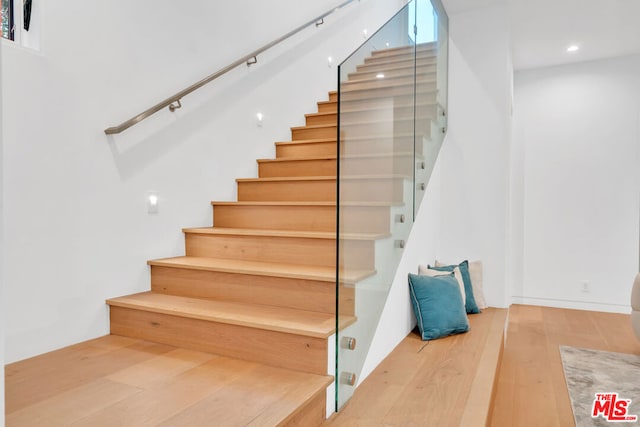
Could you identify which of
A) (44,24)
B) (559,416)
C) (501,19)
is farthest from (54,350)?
(501,19)

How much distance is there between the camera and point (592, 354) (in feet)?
10.8

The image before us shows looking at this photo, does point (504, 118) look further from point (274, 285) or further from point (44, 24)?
point (44, 24)

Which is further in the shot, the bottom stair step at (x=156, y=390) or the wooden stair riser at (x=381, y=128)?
the wooden stair riser at (x=381, y=128)

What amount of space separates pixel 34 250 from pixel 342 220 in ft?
4.36

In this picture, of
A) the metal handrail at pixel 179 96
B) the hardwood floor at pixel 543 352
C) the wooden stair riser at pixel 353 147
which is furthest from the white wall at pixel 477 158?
the metal handrail at pixel 179 96

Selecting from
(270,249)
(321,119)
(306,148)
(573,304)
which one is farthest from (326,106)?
(573,304)

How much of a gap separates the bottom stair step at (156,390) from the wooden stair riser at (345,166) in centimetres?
85

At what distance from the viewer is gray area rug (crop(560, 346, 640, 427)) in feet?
7.59

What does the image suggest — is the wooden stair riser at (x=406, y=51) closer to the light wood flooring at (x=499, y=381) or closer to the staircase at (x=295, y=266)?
the staircase at (x=295, y=266)

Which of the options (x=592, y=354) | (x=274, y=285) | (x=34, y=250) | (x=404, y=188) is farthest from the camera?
(x=592, y=354)

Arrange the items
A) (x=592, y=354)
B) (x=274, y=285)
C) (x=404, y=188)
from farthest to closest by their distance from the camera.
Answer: (x=592, y=354)
(x=404, y=188)
(x=274, y=285)

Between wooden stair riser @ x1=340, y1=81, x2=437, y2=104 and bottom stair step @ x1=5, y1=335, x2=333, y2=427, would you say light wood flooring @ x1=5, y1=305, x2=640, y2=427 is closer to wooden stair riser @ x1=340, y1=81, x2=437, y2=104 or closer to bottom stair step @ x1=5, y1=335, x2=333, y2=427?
bottom stair step @ x1=5, y1=335, x2=333, y2=427

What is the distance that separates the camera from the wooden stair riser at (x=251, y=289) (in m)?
1.90

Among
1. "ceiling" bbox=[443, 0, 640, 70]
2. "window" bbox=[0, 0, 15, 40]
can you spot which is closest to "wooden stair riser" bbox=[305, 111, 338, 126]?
"ceiling" bbox=[443, 0, 640, 70]
